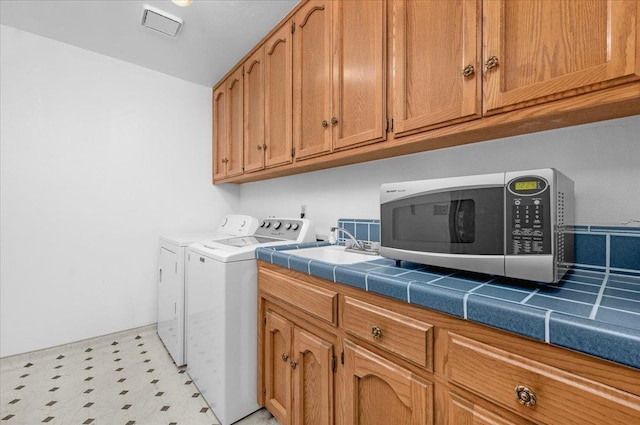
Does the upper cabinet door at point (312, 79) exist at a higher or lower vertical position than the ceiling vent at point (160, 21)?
lower

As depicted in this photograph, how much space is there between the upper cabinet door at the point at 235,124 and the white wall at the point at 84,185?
521mm

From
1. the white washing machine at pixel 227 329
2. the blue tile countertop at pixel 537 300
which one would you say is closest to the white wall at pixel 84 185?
the white washing machine at pixel 227 329

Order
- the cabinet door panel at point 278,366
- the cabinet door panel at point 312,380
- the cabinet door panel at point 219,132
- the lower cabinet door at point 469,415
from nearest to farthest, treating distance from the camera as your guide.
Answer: the lower cabinet door at point 469,415 → the cabinet door panel at point 312,380 → the cabinet door panel at point 278,366 → the cabinet door panel at point 219,132

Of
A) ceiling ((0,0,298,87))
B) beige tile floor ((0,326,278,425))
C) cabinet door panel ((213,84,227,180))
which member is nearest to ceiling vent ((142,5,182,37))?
ceiling ((0,0,298,87))

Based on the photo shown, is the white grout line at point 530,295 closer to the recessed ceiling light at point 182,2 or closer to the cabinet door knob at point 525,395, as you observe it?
the cabinet door knob at point 525,395

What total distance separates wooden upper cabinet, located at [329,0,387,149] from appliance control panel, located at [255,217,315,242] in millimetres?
665

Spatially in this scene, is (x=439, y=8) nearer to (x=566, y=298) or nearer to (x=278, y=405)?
(x=566, y=298)

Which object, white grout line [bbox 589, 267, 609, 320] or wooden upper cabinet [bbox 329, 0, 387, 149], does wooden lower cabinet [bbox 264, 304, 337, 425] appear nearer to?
white grout line [bbox 589, 267, 609, 320]

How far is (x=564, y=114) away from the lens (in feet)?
2.77

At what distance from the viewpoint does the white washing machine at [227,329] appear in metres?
1.45

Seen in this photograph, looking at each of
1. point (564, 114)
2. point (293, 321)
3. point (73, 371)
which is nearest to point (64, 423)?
point (73, 371)

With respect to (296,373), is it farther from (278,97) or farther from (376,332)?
(278,97)

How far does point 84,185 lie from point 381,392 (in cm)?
264

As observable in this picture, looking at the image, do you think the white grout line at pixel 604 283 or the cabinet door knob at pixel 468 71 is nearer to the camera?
the white grout line at pixel 604 283
